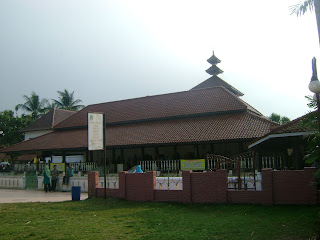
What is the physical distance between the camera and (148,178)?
502 inches

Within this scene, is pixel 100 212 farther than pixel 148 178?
No

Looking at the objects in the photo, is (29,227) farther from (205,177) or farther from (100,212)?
(205,177)

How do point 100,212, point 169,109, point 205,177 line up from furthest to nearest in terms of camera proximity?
point 169,109 < point 205,177 < point 100,212

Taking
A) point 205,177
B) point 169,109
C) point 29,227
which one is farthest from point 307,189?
point 169,109

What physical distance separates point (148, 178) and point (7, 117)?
3727cm

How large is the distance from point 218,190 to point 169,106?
723 inches

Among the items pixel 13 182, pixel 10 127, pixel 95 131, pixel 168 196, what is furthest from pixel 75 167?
pixel 10 127

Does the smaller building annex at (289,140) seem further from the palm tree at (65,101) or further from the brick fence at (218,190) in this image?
the palm tree at (65,101)

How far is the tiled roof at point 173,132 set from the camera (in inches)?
858

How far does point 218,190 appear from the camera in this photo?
11352 millimetres

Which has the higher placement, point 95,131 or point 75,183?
point 95,131

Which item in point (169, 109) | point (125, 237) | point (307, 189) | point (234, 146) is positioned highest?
point (169, 109)

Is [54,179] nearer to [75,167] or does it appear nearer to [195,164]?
[75,167]

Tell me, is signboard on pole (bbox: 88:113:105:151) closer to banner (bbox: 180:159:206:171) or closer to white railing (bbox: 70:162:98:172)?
banner (bbox: 180:159:206:171)
